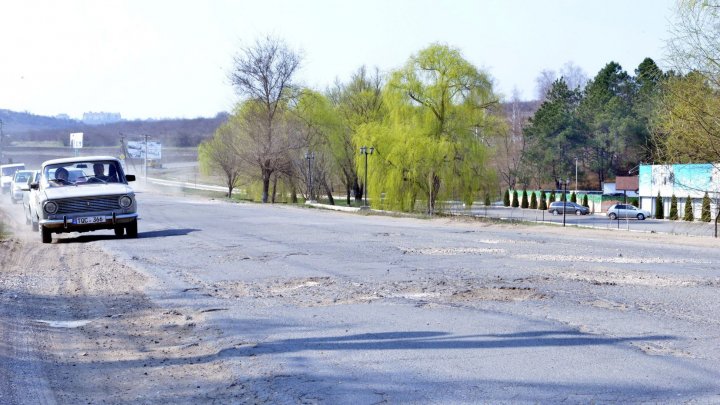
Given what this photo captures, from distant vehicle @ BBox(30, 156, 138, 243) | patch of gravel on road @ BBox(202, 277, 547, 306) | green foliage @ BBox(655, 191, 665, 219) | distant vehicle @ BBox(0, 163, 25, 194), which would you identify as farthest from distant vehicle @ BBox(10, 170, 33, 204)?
green foliage @ BBox(655, 191, 665, 219)

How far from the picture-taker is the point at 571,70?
144 m

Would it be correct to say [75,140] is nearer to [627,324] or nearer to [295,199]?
[295,199]

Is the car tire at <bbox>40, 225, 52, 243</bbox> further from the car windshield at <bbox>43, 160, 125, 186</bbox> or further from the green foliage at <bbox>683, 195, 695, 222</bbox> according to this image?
the green foliage at <bbox>683, 195, 695, 222</bbox>

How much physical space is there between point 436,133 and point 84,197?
36223 mm

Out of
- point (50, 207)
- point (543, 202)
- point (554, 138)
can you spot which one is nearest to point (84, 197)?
point (50, 207)

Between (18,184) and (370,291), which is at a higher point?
(18,184)

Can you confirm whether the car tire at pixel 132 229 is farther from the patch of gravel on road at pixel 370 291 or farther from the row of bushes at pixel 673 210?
the row of bushes at pixel 673 210

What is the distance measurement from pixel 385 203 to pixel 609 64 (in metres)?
43.1

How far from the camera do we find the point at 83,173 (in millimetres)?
22281

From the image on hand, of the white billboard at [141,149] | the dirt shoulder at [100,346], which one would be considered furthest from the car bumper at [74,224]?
the white billboard at [141,149]

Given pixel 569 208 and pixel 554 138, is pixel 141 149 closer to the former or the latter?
pixel 554 138

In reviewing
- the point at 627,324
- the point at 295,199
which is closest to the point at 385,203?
the point at 295,199

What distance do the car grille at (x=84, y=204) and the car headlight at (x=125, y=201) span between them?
0.59 feet

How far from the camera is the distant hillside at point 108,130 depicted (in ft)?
393
